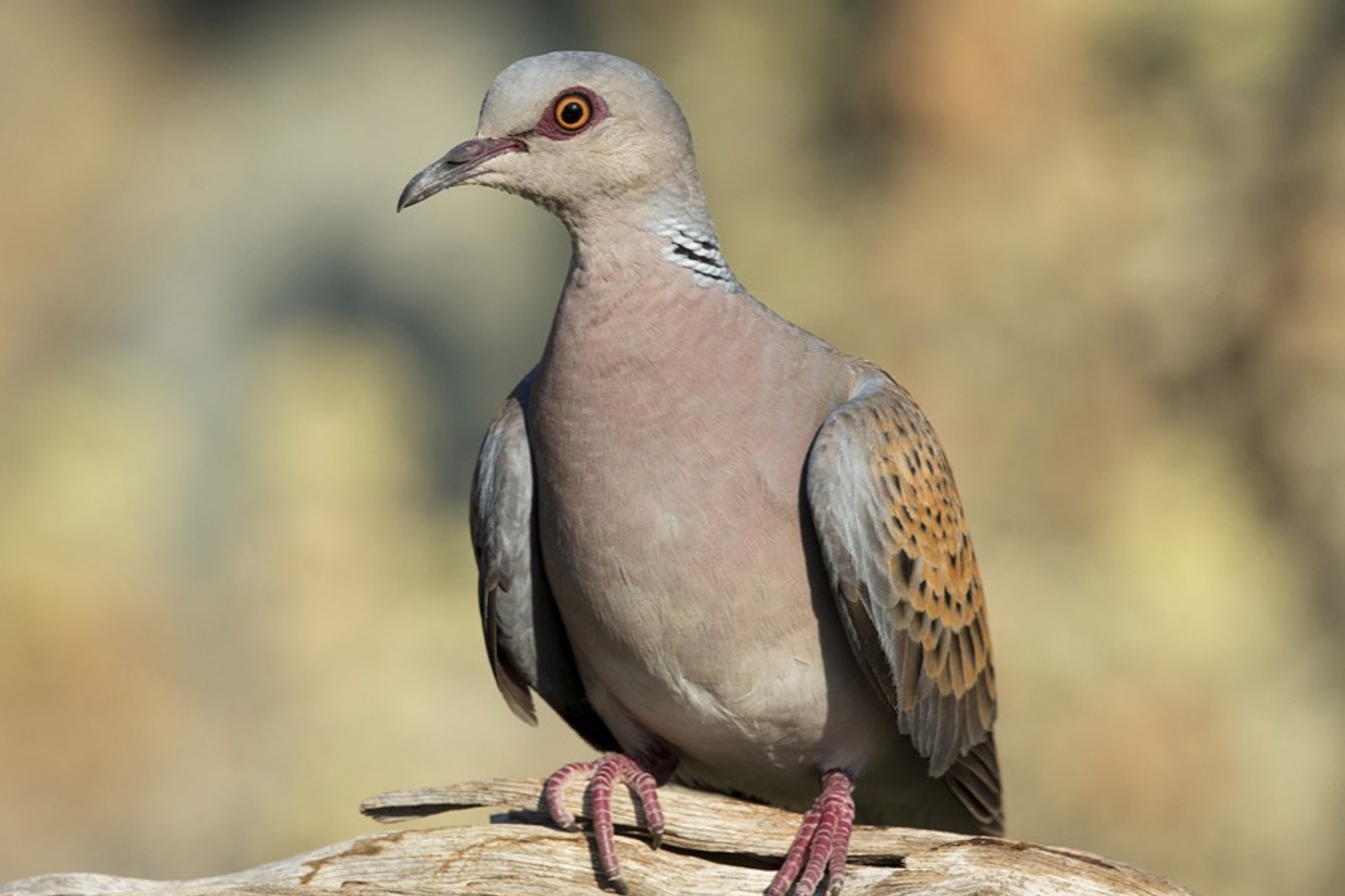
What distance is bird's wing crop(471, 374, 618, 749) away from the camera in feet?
14.7

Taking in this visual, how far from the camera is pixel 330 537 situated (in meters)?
10.3

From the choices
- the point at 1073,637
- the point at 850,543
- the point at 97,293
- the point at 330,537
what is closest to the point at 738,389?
the point at 850,543

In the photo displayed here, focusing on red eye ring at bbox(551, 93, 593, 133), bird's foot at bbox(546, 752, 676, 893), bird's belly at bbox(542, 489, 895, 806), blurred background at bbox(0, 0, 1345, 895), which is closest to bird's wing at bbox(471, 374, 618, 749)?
bird's belly at bbox(542, 489, 895, 806)

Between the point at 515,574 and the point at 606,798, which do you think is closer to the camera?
the point at 606,798

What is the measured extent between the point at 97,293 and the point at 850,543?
7903mm

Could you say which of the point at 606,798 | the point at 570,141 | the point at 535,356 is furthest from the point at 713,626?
the point at 535,356

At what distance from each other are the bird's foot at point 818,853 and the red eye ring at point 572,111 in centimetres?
183

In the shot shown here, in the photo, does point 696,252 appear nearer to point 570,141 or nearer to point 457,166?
point 570,141

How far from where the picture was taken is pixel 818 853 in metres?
4.11

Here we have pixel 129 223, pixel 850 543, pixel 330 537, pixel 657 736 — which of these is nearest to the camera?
pixel 850 543

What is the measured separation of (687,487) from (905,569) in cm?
63

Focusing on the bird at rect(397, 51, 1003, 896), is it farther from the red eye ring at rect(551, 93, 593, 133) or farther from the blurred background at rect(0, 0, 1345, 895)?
the blurred background at rect(0, 0, 1345, 895)

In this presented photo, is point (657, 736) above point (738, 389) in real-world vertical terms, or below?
below

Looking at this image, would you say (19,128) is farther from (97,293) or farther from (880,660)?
(880,660)
